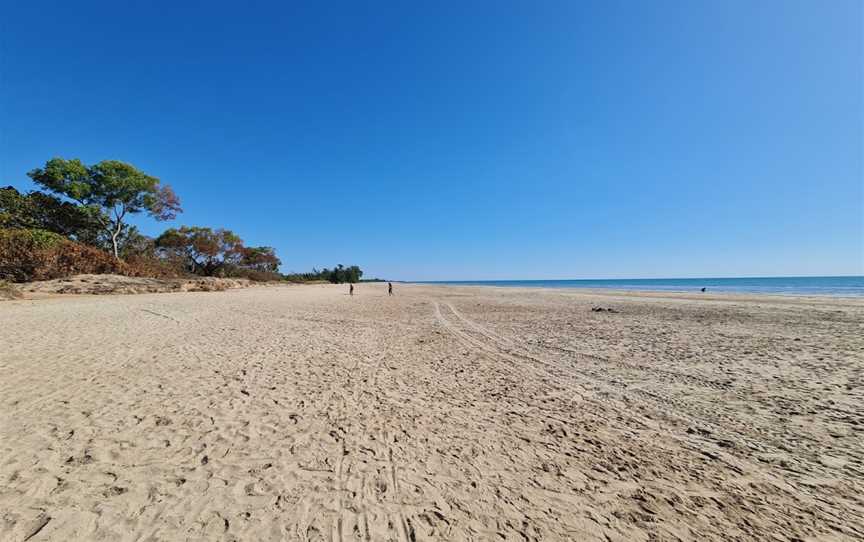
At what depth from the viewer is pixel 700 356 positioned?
8312mm

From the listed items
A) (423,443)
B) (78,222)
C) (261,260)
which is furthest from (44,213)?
(423,443)

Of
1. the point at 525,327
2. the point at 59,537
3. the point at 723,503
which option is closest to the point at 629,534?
the point at 723,503

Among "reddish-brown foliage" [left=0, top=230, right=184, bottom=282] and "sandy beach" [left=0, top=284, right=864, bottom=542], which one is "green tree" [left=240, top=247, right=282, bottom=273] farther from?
"sandy beach" [left=0, top=284, right=864, bottom=542]

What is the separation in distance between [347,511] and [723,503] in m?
3.58

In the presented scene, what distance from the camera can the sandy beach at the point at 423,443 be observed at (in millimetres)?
2775

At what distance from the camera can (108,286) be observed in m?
23.5

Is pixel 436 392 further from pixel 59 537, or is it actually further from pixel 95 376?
pixel 95 376

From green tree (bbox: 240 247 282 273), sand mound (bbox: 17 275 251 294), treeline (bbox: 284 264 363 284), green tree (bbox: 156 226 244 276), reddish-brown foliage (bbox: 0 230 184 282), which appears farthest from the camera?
treeline (bbox: 284 264 363 284)

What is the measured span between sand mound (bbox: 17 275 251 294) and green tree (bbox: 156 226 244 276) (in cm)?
2050

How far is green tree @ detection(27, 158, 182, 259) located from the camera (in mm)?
29391

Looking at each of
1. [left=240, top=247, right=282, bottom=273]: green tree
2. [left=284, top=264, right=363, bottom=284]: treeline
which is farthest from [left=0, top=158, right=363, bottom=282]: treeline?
[left=284, top=264, right=363, bottom=284]: treeline

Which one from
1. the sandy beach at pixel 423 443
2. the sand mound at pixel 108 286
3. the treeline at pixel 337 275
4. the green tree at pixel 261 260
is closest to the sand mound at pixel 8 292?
the sand mound at pixel 108 286

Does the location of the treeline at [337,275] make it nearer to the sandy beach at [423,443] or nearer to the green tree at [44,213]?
the green tree at [44,213]

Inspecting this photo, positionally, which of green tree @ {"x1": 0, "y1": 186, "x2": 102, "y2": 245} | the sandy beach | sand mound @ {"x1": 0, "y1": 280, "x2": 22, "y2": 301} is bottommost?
the sandy beach
